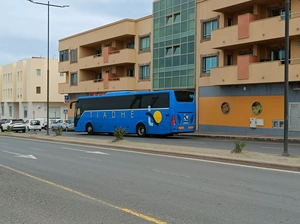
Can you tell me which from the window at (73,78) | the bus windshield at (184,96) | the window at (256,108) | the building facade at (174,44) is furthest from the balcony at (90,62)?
the window at (256,108)

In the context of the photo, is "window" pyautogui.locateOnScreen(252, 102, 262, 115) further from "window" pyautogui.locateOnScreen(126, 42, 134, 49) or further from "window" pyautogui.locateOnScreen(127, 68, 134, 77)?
"window" pyautogui.locateOnScreen(126, 42, 134, 49)

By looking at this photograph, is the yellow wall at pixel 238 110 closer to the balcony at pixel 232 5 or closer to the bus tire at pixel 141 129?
the bus tire at pixel 141 129

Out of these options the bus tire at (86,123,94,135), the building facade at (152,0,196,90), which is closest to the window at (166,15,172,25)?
the building facade at (152,0,196,90)

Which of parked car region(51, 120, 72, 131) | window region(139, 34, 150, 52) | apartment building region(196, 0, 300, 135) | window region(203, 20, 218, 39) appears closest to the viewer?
apartment building region(196, 0, 300, 135)

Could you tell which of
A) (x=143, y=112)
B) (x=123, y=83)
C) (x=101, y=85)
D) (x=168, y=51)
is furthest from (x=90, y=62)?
(x=143, y=112)

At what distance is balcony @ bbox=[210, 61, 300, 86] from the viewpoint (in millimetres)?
25328

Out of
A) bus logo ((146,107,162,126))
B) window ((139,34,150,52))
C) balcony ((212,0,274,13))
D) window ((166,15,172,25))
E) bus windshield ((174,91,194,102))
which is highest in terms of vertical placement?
window ((166,15,172,25))

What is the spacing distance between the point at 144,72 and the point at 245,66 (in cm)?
1470

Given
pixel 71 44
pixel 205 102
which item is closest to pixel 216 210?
pixel 205 102

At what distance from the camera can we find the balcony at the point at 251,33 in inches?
1013

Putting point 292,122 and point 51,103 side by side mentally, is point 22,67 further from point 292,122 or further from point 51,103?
point 292,122

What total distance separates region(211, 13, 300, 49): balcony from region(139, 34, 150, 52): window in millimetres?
10553

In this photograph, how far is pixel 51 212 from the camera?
21.7 ft

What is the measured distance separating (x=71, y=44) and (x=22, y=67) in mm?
29391
